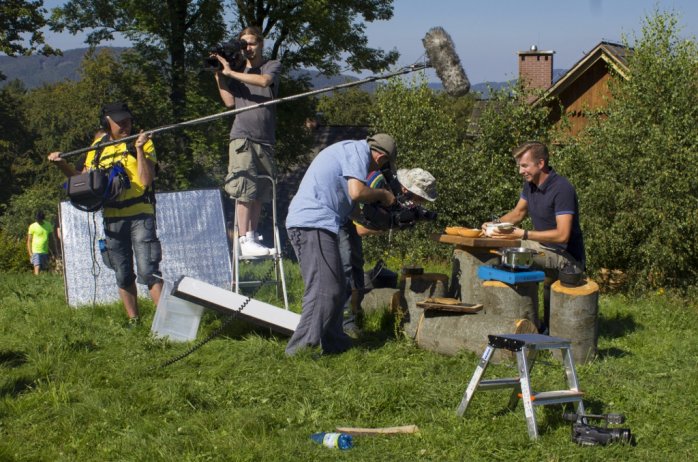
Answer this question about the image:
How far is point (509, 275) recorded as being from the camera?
6.78 m

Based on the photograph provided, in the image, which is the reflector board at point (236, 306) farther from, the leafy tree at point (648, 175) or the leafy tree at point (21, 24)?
the leafy tree at point (21, 24)

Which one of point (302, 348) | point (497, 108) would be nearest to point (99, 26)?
point (497, 108)

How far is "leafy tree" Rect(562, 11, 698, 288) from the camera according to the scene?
12.8 m

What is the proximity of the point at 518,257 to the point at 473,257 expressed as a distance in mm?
635

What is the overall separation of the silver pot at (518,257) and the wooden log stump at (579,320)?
0.35 meters

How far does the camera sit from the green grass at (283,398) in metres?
4.68

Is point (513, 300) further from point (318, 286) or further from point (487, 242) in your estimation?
point (318, 286)

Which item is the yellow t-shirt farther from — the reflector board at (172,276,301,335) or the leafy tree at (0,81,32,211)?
the leafy tree at (0,81,32,211)

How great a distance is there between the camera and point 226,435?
479 centimetres

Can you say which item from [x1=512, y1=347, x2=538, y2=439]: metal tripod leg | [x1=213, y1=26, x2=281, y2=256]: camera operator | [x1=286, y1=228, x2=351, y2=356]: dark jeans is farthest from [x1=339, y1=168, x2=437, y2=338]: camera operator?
[x1=512, y1=347, x2=538, y2=439]: metal tripod leg

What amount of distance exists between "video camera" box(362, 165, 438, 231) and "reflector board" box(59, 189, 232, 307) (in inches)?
116

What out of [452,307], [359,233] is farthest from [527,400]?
[359,233]

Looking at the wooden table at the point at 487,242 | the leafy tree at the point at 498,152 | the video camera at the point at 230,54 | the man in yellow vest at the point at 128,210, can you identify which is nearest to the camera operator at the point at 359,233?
the wooden table at the point at 487,242

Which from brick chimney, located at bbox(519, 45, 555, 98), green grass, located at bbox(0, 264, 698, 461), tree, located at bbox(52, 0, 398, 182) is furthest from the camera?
brick chimney, located at bbox(519, 45, 555, 98)
